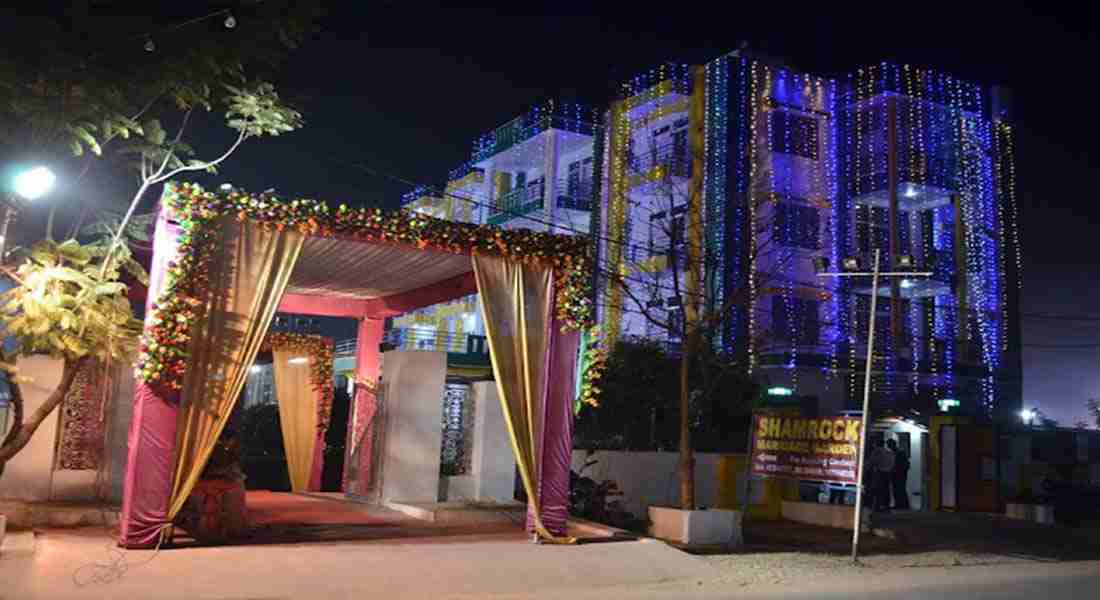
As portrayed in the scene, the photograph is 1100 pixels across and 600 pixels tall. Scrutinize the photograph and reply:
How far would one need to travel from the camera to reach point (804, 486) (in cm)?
2161

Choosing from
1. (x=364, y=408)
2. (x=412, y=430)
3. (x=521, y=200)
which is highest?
(x=521, y=200)

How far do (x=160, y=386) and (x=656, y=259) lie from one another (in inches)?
816

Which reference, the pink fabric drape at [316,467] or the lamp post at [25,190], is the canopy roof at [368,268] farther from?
the pink fabric drape at [316,467]

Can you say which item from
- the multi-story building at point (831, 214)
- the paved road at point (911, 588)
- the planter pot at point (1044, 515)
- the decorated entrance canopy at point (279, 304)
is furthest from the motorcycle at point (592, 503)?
the multi-story building at point (831, 214)

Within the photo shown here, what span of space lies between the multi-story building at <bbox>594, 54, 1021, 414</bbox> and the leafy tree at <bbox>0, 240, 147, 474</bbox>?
17332 millimetres

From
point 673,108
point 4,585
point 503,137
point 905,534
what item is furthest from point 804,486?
point 503,137

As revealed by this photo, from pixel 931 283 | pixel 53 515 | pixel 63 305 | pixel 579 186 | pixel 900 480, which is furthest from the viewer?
pixel 579 186

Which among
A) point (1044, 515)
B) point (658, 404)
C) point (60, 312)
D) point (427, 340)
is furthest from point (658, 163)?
point (60, 312)

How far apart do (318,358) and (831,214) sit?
672 inches

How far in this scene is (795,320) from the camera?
2800cm

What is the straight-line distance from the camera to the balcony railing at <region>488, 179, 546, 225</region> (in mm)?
33781

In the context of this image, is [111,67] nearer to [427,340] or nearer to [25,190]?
[25,190]

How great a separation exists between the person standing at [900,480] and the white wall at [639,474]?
21.6 feet

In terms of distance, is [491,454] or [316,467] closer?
[491,454]
